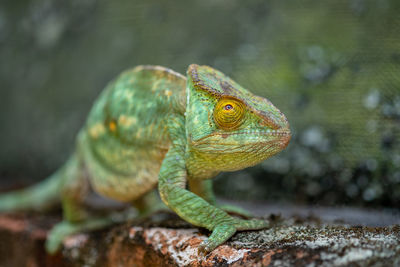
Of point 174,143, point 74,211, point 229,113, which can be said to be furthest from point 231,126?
point 74,211

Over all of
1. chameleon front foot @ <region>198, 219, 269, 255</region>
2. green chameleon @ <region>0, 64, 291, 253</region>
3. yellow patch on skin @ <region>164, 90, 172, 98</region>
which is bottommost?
chameleon front foot @ <region>198, 219, 269, 255</region>

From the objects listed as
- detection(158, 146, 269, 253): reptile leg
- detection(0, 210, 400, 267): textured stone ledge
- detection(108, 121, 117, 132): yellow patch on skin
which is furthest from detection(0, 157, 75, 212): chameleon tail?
detection(158, 146, 269, 253): reptile leg

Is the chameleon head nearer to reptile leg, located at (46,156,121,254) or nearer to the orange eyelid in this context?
the orange eyelid

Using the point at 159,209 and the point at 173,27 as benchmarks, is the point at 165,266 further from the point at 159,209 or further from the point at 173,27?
the point at 173,27

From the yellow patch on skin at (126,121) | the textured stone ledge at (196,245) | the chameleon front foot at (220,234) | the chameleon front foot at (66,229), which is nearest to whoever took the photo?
the textured stone ledge at (196,245)

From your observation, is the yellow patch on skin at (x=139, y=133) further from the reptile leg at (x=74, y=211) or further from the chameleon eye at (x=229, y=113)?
the reptile leg at (x=74, y=211)

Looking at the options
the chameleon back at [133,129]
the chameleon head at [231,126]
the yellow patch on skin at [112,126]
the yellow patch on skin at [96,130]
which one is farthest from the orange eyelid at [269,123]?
the yellow patch on skin at [96,130]

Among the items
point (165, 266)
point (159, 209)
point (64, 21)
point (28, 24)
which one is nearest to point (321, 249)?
point (165, 266)
